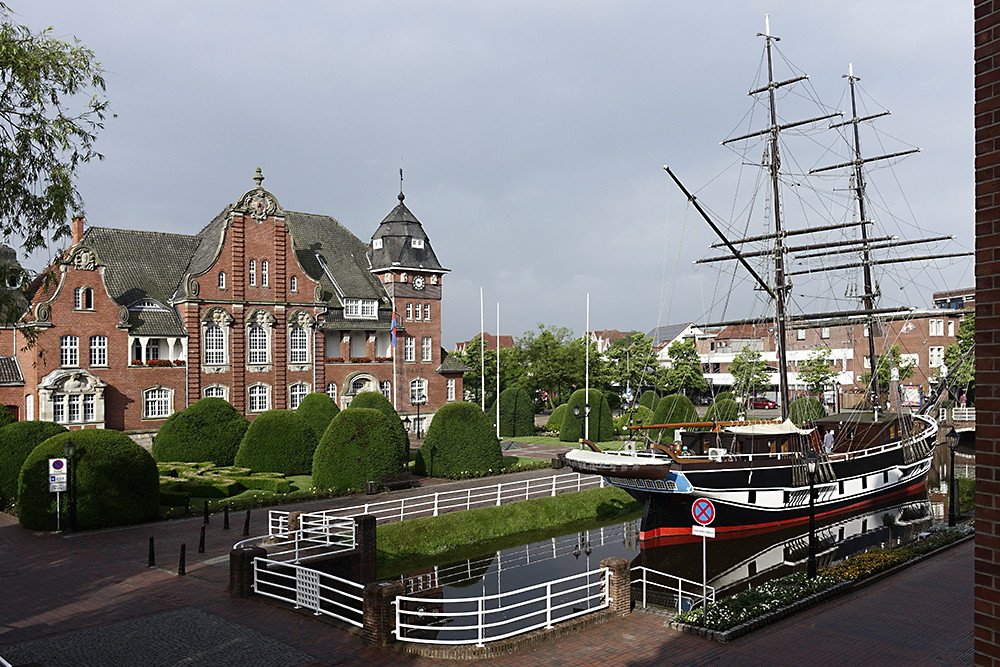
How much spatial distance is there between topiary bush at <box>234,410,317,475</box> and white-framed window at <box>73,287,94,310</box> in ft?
57.8

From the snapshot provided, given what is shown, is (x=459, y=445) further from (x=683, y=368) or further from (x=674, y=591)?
(x=683, y=368)

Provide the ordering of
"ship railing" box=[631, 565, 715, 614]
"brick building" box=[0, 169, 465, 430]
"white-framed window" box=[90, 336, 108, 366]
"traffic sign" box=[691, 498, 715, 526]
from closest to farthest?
"traffic sign" box=[691, 498, 715, 526], "ship railing" box=[631, 565, 715, 614], "brick building" box=[0, 169, 465, 430], "white-framed window" box=[90, 336, 108, 366]

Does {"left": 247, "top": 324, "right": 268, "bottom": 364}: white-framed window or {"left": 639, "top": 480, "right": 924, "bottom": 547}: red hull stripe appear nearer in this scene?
{"left": 639, "top": 480, "right": 924, "bottom": 547}: red hull stripe

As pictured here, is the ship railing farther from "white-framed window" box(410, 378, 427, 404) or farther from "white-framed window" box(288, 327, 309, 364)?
"white-framed window" box(410, 378, 427, 404)

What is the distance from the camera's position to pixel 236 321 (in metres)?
52.5

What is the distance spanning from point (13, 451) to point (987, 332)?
1302 inches

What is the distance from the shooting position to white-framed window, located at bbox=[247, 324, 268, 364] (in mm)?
53344

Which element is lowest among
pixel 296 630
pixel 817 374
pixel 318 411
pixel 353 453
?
pixel 296 630

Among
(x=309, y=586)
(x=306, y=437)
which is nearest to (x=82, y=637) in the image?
(x=309, y=586)

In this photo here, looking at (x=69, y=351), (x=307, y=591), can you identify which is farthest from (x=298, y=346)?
(x=307, y=591)

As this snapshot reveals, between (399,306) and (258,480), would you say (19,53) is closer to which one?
(258,480)

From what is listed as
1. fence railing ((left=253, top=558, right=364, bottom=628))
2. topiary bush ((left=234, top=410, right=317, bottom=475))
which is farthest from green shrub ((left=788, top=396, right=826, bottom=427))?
fence railing ((left=253, top=558, right=364, bottom=628))

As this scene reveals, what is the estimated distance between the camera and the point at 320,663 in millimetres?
13336

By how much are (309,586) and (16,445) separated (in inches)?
768
